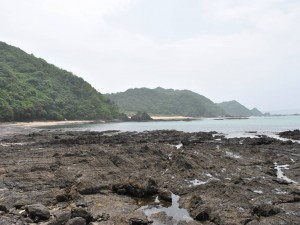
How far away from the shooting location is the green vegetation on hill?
9164 cm

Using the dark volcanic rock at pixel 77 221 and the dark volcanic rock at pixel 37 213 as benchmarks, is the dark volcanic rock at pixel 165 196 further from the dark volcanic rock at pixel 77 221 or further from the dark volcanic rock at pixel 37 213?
the dark volcanic rock at pixel 37 213

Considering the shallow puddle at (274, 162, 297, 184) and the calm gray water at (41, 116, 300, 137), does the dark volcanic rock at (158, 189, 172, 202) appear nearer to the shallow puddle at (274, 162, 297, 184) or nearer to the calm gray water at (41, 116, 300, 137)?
the shallow puddle at (274, 162, 297, 184)

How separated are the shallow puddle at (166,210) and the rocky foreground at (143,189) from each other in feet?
0.15

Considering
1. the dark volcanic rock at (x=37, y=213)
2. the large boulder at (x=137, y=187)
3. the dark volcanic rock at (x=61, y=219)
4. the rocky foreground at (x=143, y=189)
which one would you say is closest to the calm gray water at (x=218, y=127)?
the rocky foreground at (x=143, y=189)

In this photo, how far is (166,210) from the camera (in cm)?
1334

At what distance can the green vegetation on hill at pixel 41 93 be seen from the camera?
91.6 meters

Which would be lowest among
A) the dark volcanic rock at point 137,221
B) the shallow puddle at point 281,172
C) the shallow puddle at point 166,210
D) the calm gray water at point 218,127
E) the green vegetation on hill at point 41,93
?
the shallow puddle at point 166,210

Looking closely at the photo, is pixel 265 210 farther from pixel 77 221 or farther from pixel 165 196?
pixel 77 221

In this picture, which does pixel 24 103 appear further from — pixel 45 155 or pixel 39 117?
pixel 45 155

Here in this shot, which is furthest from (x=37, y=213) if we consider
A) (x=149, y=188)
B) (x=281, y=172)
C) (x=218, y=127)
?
(x=218, y=127)

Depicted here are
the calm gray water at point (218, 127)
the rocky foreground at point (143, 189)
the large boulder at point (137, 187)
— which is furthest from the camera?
the calm gray water at point (218, 127)

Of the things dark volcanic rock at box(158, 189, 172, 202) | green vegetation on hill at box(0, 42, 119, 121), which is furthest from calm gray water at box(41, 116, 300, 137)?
dark volcanic rock at box(158, 189, 172, 202)

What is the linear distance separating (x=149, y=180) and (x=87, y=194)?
3.24 metres

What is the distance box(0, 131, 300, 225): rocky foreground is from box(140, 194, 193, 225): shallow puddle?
0.15ft
